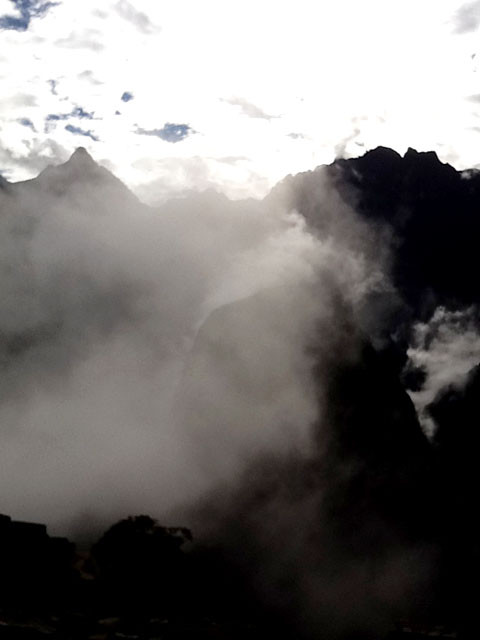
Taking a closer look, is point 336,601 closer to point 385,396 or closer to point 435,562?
point 435,562

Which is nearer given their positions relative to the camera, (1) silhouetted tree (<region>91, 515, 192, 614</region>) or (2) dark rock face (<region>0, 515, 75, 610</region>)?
(2) dark rock face (<region>0, 515, 75, 610</region>)

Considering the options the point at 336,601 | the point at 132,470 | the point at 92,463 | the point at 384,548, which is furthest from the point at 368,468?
the point at 92,463

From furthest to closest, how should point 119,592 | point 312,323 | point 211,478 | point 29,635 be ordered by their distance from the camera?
point 312,323 < point 211,478 < point 119,592 < point 29,635

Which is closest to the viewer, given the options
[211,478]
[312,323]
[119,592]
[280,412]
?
[119,592]

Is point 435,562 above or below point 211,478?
below

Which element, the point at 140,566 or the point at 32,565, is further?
the point at 140,566

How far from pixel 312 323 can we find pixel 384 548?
42194 mm

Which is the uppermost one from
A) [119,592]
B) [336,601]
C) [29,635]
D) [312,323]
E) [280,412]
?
[312,323]

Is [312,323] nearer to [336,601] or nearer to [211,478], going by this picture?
[211,478]

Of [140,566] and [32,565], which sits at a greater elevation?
[140,566]

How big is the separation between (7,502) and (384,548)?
6228 cm

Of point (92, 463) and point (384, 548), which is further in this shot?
point (92, 463)

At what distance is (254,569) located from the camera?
98.8m

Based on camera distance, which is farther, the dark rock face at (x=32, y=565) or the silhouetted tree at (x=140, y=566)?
the silhouetted tree at (x=140, y=566)
